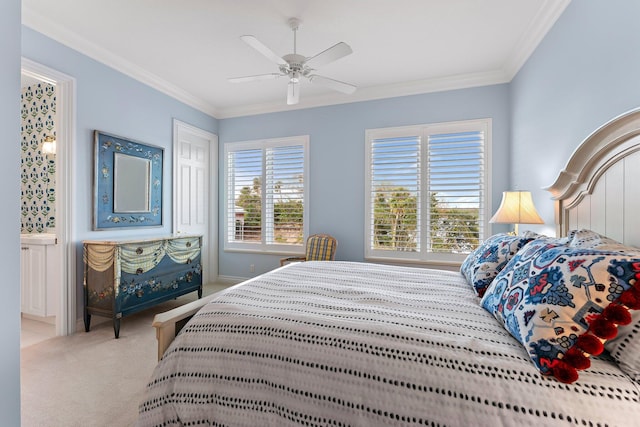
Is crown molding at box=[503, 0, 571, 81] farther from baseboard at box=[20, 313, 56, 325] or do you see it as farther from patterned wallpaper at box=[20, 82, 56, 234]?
baseboard at box=[20, 313, 56, 325]

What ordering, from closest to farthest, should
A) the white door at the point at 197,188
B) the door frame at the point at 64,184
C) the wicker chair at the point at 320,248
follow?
the door frame at the point at 64,184 < the wicker chair at the point at 320,248 < the white door at the point at 197,188

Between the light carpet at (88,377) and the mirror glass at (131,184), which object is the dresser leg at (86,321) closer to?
the light carpet at (88,377)

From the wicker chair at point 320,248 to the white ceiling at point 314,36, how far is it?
6.54 ft

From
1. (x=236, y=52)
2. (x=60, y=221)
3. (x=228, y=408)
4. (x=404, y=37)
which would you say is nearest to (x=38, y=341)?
(x=60, y=221)

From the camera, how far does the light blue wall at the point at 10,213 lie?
0.73 m

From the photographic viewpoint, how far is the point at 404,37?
2.90 meters

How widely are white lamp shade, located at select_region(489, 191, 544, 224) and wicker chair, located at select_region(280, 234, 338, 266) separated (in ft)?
6.61

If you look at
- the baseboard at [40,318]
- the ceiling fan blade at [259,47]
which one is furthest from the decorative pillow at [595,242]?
the baseboard at [40,318]

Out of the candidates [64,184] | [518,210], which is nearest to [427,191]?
[518,210]

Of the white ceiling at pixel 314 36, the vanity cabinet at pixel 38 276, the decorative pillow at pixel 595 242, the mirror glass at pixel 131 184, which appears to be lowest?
the vanity cabinet at pixel 38 276

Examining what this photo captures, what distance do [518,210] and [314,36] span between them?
2.37m

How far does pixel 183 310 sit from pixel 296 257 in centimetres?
276

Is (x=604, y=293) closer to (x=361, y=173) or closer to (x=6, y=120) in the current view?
(x=6, y=120)

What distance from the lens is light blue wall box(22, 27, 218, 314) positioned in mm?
2830
